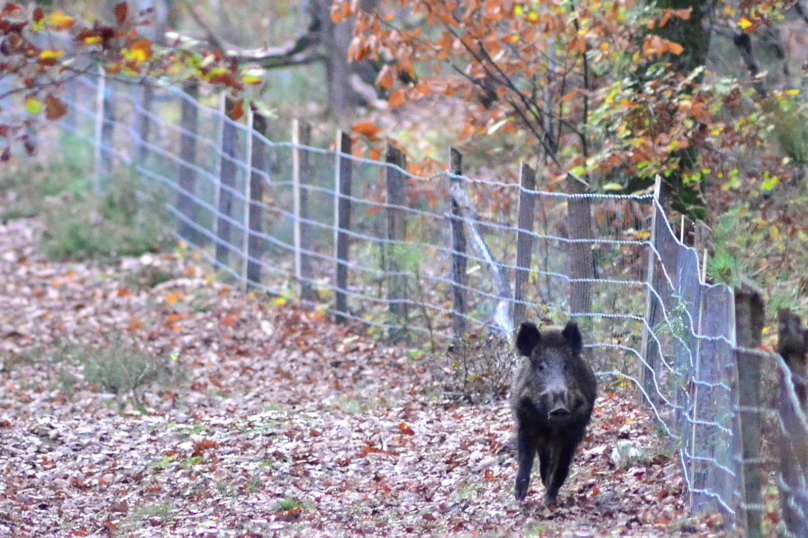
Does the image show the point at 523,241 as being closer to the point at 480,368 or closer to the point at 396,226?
the point at 480,368

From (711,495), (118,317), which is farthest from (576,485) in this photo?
(118,317)

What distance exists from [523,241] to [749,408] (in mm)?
4621

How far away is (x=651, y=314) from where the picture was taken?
7.25m

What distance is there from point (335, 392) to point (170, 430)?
5.40 ft

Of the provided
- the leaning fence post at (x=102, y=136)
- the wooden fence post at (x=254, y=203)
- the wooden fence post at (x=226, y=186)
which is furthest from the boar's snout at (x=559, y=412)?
the leaning fence post at (x=102, y=136)

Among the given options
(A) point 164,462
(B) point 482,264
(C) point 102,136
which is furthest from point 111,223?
(A) point 164,462

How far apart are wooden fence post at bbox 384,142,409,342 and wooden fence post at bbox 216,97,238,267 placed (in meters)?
3.23

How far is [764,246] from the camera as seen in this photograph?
26.6ft


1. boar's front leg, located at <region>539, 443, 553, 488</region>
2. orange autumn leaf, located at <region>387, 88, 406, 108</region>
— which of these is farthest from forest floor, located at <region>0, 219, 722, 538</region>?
orange autumn leaf, located at <region>387, 88, 406, 108</region>

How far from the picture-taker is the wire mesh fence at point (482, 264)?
4.65m

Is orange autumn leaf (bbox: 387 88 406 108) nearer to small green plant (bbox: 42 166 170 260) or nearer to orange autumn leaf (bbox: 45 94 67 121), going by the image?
orange autumn leaf (bbox: 45 94 67 121)

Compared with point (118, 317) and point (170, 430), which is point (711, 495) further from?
point (118, 317)

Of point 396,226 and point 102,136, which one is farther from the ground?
point 102,136

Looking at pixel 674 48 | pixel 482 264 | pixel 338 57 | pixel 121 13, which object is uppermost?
pixel 338 57
